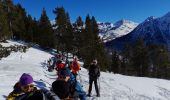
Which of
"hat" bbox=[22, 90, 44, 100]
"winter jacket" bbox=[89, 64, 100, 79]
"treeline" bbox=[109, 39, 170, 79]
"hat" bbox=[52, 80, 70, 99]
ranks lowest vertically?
"hat" bbox=[22, 90, 44, 100]

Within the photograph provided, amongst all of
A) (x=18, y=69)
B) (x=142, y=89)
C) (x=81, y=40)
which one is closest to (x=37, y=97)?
(x=142, y=89)

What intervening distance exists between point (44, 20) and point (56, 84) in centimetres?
7166

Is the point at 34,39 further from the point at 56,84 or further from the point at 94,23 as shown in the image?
the point at 56,84

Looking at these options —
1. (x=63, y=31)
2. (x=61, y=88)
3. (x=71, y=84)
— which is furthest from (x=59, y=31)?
(x=61, y=88)

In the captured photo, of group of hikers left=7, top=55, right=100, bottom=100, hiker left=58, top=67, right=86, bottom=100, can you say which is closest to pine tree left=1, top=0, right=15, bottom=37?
hiker left=58, top=67, right=86, bottom=100

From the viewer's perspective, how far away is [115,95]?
20.6m

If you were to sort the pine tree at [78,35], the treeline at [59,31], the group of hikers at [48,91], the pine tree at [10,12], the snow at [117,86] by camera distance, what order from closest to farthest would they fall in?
the group of hikers at [48,91] → the snow at [117,86] → the pine tree at [10,12] → the treeline at [59,31] → the pine tree at [78,35]

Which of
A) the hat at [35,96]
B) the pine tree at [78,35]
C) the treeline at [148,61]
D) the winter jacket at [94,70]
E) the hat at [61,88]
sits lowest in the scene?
the hat at [35,96]

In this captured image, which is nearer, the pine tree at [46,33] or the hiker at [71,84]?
the hiker at [71,84]

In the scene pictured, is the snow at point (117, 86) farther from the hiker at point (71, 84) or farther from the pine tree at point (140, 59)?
the pine tree at point (140, 59)

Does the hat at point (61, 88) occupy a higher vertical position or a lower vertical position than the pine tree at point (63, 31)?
lower

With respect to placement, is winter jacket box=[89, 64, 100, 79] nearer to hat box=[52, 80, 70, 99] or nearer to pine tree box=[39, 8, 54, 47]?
hat box=[52, 80, 70, 99]

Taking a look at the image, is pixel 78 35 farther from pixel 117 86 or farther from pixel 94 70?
pixel 94 70

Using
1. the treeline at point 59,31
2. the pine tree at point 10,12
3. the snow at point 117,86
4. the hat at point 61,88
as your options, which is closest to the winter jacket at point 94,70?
the snow at point 117,86
